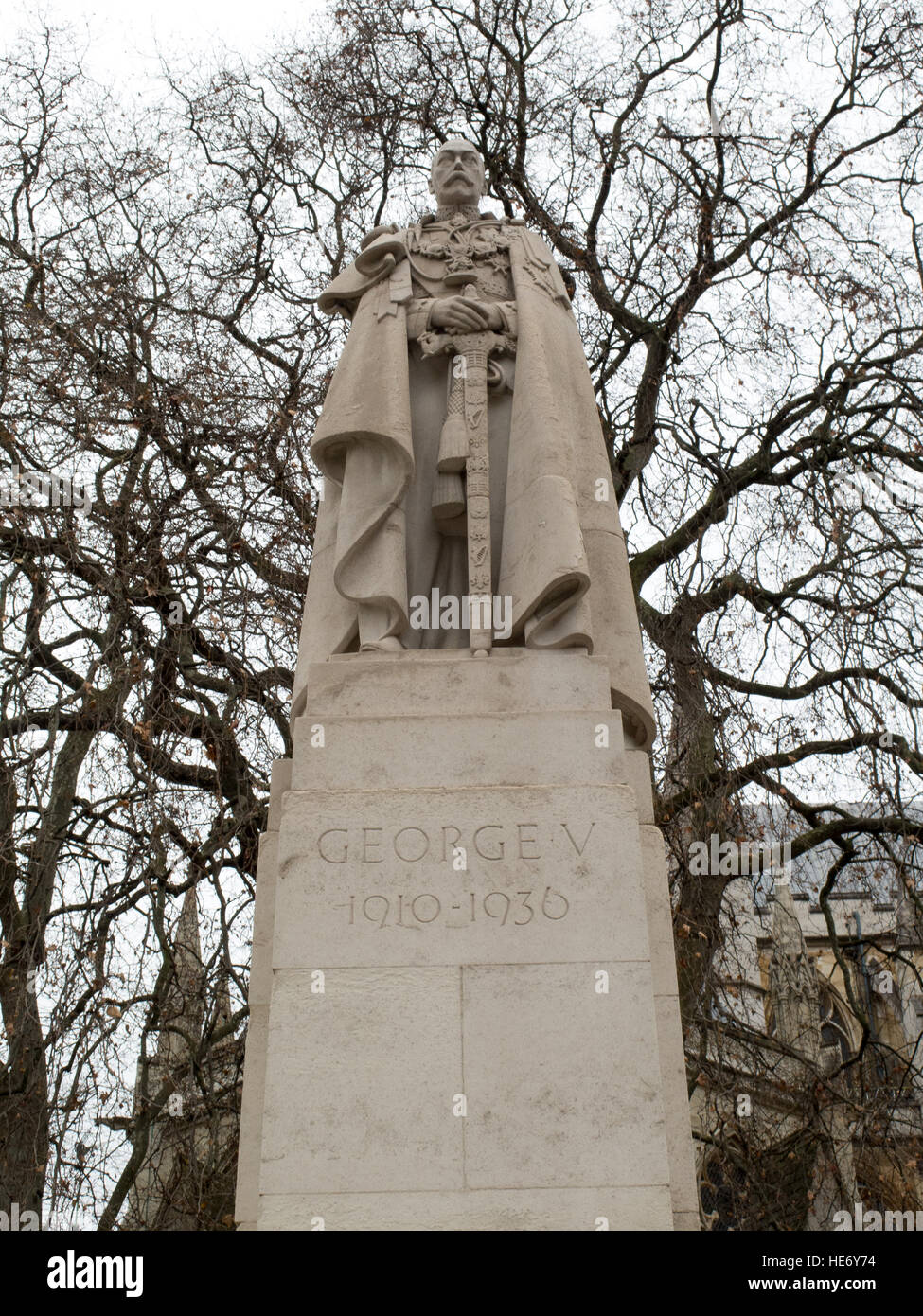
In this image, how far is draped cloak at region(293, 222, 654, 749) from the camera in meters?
5.91

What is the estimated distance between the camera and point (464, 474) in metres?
6.29

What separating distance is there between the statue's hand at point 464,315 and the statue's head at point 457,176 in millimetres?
901

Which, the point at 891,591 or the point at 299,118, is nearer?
the point at 891,591

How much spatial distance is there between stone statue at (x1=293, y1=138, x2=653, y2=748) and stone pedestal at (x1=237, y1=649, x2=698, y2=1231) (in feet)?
1.33

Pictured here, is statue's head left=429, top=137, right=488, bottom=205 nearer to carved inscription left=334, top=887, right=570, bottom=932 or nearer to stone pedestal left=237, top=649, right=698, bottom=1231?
stone pedestal left=237, top=649, right=698, bottom=1231

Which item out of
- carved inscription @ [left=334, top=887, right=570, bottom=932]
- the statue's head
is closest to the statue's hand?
the statue's head

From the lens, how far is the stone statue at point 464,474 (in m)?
5.98

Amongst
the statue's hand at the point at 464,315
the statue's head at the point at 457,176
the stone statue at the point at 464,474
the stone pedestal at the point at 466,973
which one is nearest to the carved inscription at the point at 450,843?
the stone pedestal at the point at 466,973

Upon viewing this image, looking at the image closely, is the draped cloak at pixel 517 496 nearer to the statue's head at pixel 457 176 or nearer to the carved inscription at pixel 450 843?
the statue's head at pixel 457 176

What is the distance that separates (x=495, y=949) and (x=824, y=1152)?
278 inches

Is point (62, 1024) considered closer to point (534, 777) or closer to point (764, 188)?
point (534, 777)

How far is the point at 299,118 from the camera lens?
15.9 meters
